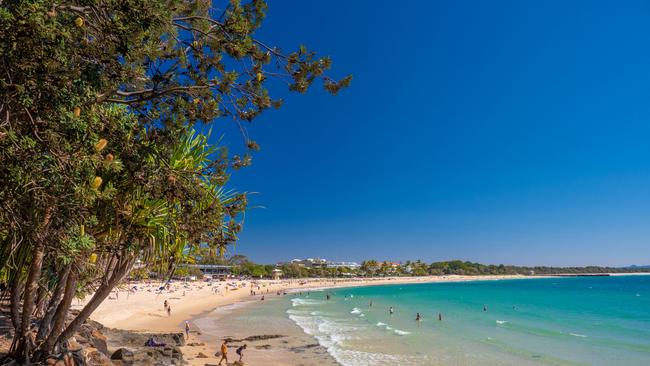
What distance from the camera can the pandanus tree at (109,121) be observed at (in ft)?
9.76

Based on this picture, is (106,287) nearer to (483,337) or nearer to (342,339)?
(342,339)

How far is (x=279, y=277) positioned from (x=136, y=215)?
345 feet

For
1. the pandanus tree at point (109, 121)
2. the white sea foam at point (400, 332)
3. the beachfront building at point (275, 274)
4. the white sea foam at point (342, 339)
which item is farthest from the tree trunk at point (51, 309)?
the beachfront building at point (275, 274)

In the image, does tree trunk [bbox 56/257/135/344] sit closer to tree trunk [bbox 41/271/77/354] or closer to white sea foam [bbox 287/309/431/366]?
tree trunk [bbox 41/271/77/354]

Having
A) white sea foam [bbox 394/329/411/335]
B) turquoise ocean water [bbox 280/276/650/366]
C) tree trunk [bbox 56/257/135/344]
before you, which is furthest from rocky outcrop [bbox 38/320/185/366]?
white sea foam [bbox 394/329/411/335]

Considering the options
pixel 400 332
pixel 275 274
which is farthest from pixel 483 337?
pixel 275 274

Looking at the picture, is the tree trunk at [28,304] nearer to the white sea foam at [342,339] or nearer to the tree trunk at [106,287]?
the tree trunk at [106,287]

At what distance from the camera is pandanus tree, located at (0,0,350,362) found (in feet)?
9.76

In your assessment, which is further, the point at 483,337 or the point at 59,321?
the point at 483,337

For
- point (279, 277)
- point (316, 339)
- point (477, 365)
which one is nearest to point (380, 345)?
point (316, 339)

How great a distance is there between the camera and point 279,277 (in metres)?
107

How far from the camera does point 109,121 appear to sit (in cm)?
394

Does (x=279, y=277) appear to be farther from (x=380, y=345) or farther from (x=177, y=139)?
(x=177, y=139)

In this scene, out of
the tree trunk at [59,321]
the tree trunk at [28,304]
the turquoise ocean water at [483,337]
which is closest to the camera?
the tree trunk at [28,304]
